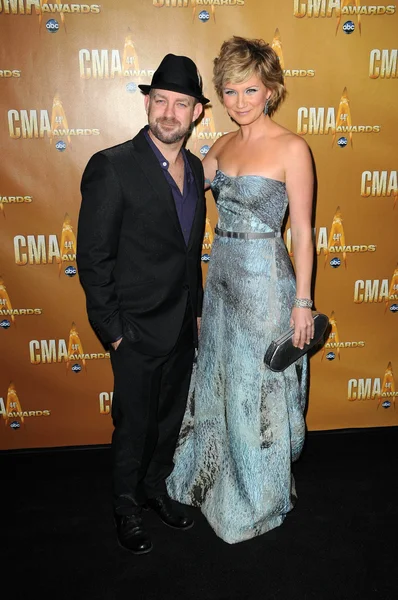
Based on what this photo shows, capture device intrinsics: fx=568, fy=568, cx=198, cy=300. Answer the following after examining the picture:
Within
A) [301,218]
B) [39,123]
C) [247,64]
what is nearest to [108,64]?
[39,123]

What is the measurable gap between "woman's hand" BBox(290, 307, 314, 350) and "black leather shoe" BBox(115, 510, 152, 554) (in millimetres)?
1177

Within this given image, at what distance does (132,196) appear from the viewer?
2428 mm

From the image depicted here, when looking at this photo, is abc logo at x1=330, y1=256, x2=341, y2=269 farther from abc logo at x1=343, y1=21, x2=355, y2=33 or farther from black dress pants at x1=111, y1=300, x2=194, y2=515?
abc logo at x1=343, y1=21, x2=355, y2=33

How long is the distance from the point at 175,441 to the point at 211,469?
24cm

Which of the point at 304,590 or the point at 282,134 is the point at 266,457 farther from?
the point at 282,134

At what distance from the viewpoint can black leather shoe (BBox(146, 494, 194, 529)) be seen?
290 centimetres

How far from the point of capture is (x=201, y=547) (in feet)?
9.04

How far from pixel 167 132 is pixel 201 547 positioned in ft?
6.41

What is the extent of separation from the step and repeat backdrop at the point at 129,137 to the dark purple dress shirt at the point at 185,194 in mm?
748

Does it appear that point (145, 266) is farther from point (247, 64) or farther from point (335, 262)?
point (335, 262)

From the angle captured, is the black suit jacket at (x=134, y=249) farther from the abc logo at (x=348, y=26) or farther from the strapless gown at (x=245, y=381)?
the abc logo at (x=348, y=26)

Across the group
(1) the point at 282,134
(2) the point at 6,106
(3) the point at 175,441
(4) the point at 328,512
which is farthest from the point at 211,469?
(2) the point at 6,106

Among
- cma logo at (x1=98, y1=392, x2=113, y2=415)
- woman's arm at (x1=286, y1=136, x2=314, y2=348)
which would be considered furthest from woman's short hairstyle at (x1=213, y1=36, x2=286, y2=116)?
cma logo at (x1=98, y1=392, x2=113, y2=415)

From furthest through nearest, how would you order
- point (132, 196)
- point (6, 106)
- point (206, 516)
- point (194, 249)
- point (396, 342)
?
1. point (396, 342)
2. point (6, 106)
3. point (206, 516)
4. point (194, 249)
5. point (132, 196)
